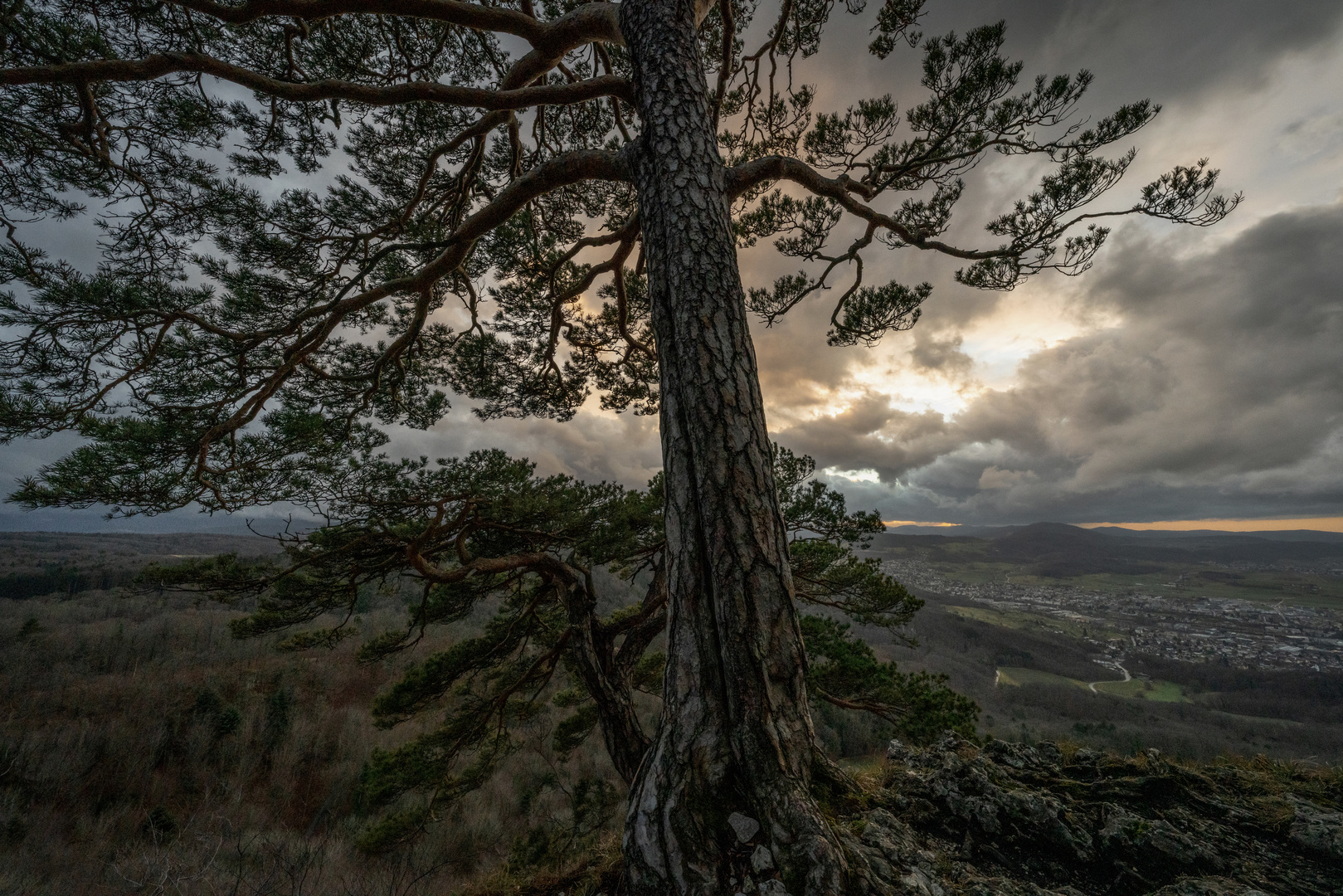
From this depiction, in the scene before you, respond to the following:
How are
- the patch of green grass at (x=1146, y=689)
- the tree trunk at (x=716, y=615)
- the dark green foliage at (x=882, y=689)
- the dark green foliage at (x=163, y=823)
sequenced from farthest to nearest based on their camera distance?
the patch of green grass at (x=1146, y=689) < the dark green foliage at (x=163, y=823) < the dark green foliage at (x=882, y=689) < the tree trunk at (x=716, y=615)

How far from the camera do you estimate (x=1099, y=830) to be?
77.0 inches

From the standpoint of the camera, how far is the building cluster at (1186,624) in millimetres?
40562

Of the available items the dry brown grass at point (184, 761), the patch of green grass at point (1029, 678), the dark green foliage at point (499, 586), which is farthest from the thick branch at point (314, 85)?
the patch of green grass at point (1029, 678)

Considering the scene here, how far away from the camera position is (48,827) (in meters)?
9.52

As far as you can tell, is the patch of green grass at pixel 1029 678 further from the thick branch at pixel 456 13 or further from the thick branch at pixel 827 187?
the thick branch at pixel 456 13

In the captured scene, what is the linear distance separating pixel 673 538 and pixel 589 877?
1.71 meters

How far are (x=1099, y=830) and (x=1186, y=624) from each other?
80210 mm

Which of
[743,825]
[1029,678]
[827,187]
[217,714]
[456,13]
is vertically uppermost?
[456,13]

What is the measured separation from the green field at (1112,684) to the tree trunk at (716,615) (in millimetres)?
51462

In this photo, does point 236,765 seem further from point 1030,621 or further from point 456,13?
point 1030,621

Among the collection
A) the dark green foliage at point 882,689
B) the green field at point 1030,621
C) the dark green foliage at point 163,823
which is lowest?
the green field at point 1030,621

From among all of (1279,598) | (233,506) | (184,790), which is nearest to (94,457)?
(233,506)

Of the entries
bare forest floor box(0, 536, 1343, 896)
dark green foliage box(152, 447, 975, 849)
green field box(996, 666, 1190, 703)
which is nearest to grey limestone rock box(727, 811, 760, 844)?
bare forest floor box(0, 536, 1343, 896)

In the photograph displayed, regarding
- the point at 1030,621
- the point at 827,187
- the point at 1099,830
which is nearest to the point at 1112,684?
the point at 1030,621
